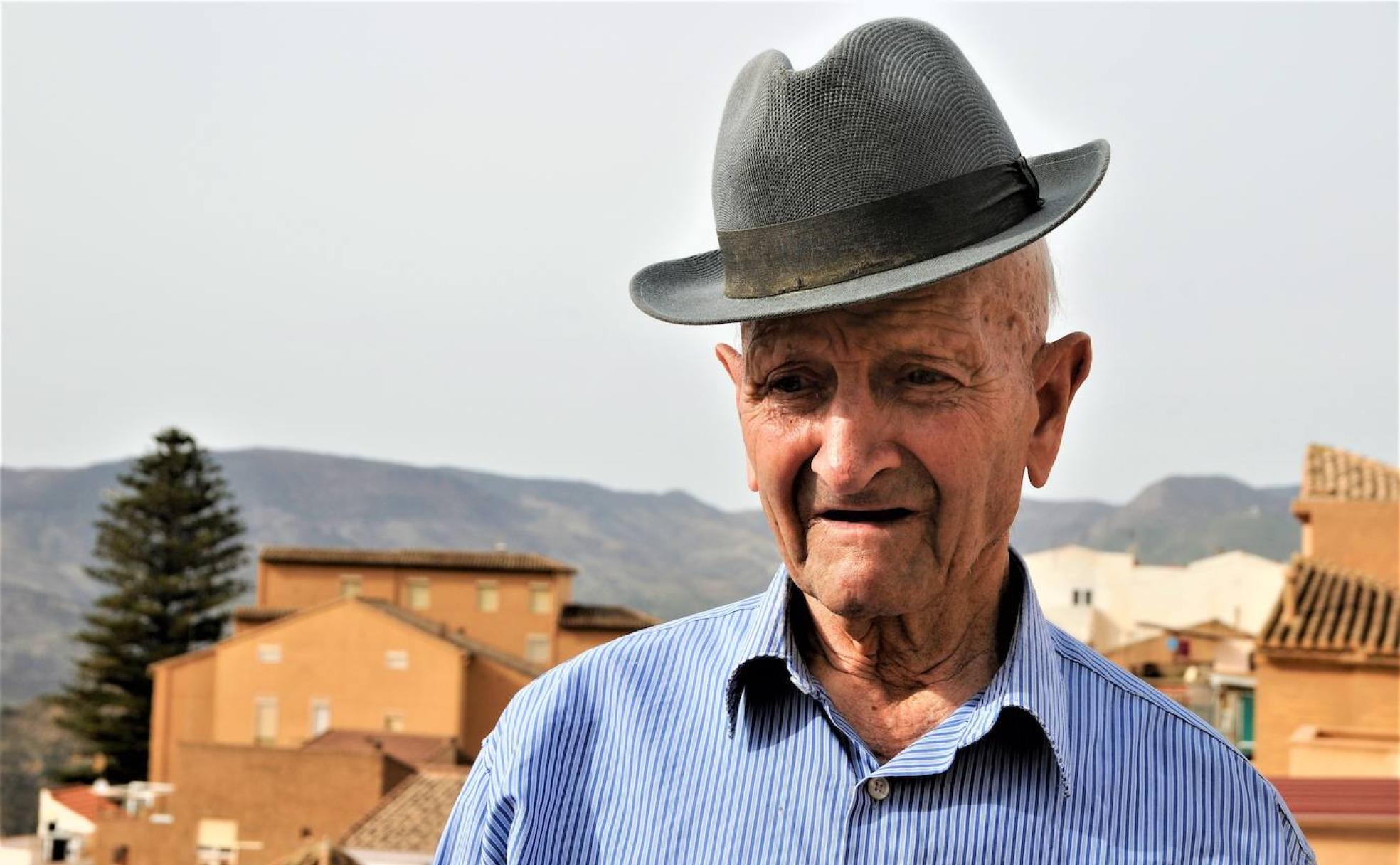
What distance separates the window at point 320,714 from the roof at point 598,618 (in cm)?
817

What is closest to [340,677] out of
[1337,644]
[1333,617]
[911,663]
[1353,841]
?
[1333,617]

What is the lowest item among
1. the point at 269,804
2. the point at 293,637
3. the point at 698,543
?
the point at 269,804

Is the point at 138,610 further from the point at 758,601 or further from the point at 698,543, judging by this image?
the point at 698,543

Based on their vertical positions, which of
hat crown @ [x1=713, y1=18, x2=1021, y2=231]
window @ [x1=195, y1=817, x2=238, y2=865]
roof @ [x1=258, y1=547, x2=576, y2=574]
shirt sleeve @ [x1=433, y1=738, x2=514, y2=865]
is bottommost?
window @ [x1=195, y1=817, x2=238, y2=865]

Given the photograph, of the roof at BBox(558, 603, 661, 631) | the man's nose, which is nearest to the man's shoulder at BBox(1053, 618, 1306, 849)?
the man's nose

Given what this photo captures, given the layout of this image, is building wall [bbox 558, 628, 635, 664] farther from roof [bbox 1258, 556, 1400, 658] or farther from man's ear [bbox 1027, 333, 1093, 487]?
man's ear [bbox 1027, 333, 1093, 487]

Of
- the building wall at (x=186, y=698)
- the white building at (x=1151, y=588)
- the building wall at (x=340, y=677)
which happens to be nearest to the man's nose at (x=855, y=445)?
the building wall at (x=340, y=677)

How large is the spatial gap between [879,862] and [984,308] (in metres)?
0.56

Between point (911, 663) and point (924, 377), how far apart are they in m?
0.33

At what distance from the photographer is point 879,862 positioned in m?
1.77

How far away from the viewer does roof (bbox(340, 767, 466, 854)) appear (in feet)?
84.2

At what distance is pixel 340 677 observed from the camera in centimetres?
4197

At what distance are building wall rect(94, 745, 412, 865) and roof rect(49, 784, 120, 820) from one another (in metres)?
0.90

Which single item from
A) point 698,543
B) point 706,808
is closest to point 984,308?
point 706,808
